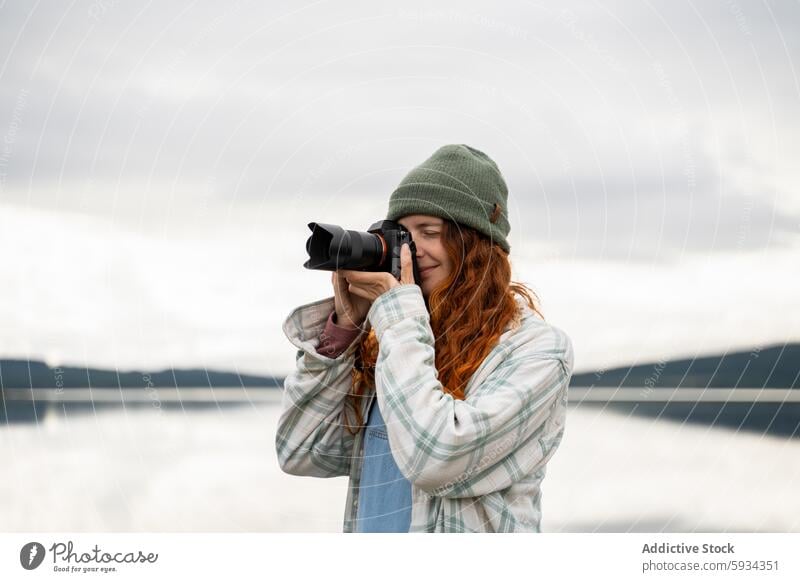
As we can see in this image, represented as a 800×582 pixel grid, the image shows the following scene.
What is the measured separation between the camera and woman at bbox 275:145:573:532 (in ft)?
6.96

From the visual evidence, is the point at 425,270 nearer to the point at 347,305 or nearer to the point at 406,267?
the point at 406,267

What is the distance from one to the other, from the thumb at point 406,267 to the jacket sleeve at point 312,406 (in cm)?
28

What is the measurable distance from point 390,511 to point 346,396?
36 centimetres

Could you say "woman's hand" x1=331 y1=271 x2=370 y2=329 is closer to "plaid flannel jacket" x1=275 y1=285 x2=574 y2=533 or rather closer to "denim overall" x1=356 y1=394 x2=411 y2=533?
"plaid flannel jacket" x1=275 y1=285 x2=574 y2=533

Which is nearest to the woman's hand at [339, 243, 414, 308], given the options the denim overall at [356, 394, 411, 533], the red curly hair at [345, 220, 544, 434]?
the red curly hair at [345, 220, 544, 434]

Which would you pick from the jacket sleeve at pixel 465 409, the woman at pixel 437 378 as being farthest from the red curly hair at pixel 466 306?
the jacket sleeve at pixel 465 409

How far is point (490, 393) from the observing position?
217cm

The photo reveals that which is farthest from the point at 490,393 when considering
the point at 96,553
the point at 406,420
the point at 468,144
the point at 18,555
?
the point at 18,555

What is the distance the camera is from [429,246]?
8.13 ft

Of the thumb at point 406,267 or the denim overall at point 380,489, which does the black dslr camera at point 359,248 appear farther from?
the denim overall at point 380,489

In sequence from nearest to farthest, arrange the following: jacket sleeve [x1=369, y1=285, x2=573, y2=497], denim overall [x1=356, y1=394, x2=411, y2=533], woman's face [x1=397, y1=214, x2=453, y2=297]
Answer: jacket sleeve [x1=369, y1=285, x2=573, y2=497]
denim overall [x1=356, y1=394, x2=411, y2=533]
woman's face [x1=397, y1=214, x2=453, y2=297]

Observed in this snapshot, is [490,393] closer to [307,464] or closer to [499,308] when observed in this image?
[499,308]

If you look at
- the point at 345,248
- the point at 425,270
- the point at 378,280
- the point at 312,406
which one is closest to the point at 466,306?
the point at 425,270

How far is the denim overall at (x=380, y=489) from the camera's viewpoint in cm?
235
